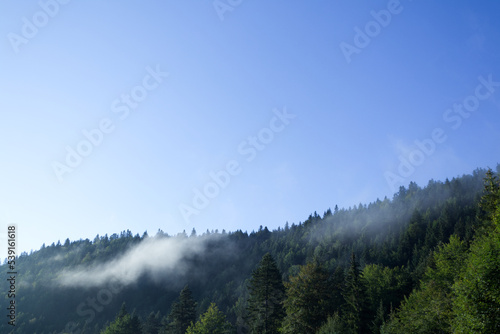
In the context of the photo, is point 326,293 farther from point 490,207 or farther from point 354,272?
point 490,207

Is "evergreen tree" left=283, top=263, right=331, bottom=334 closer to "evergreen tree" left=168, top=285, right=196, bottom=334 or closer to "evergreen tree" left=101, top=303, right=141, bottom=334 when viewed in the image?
"evergreen tree" left=168, top=285, right=196, bottom=334

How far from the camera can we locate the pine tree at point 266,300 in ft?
180

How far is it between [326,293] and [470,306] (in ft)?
82.2

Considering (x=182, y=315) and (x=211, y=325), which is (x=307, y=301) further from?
(x=182, y=315)

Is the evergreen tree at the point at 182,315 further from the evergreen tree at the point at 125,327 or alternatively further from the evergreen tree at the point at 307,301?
the evergreen tree at the point at 307,301

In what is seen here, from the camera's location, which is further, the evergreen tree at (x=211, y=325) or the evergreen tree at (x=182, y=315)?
the evergreen tree at (x=182, y=315)

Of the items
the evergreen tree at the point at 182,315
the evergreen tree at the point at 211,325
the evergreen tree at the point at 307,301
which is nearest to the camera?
the evergreen tree at the point at 307,301

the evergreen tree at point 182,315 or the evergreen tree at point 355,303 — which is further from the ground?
the evergreen tree at point 182,315

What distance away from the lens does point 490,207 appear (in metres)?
44.2

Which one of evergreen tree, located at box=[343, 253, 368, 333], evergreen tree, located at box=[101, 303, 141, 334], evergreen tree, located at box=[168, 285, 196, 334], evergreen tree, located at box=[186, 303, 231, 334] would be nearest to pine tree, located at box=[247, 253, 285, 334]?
evergreen tree, located at box=[186, 303, 231, 334]

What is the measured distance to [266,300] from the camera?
5519 centimetres

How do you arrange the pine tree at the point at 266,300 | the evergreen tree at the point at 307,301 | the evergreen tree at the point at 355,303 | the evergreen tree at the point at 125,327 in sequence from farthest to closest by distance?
1. the evergreen tree at the point at 125,327
2. the evergreen tree at the point at 355,303
3. the pine tree at the point at 266,300
4. the evergreen tree at the point at 307,301

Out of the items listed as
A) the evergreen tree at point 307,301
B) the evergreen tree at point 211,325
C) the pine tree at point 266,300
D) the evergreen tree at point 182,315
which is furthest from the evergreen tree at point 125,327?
the evergreen tree at point 307,301

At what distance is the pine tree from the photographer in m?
54.8
